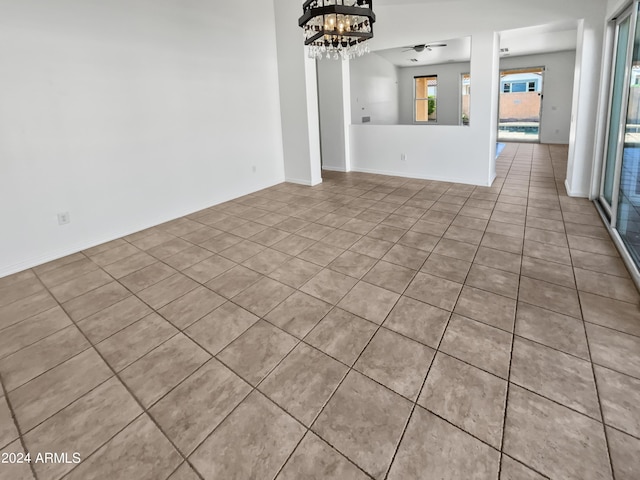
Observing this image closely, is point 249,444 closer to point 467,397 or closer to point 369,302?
point 467,397

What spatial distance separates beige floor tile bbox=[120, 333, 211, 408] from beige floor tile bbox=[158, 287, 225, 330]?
0.21 m

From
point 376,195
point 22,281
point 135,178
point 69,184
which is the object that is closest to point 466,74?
point 376,195

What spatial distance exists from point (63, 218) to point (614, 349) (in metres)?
4.63

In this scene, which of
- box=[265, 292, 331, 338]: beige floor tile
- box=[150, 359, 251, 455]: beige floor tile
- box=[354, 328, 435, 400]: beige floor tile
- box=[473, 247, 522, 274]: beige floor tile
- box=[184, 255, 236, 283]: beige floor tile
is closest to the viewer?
box=[150, 359, 251, 455]: beige floor tile

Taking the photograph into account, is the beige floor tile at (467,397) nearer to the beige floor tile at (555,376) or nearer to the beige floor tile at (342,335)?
the beige floor tile at (555,376)

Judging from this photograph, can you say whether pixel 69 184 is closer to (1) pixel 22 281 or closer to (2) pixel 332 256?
(1) pixel 22 281

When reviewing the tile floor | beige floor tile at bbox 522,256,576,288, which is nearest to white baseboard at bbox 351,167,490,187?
the tile floor

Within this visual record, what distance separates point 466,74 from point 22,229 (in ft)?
35.7

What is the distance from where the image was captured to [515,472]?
132 cm

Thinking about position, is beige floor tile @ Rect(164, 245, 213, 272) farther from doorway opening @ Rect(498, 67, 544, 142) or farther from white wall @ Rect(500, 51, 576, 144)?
doorway opening @ Rect(498, 67, 544, 142)

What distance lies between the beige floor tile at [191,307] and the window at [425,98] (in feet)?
32.2

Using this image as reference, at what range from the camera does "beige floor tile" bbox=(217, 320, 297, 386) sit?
1908mm

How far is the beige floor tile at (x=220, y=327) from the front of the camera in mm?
2149

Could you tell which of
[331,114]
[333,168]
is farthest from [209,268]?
[331,114]
